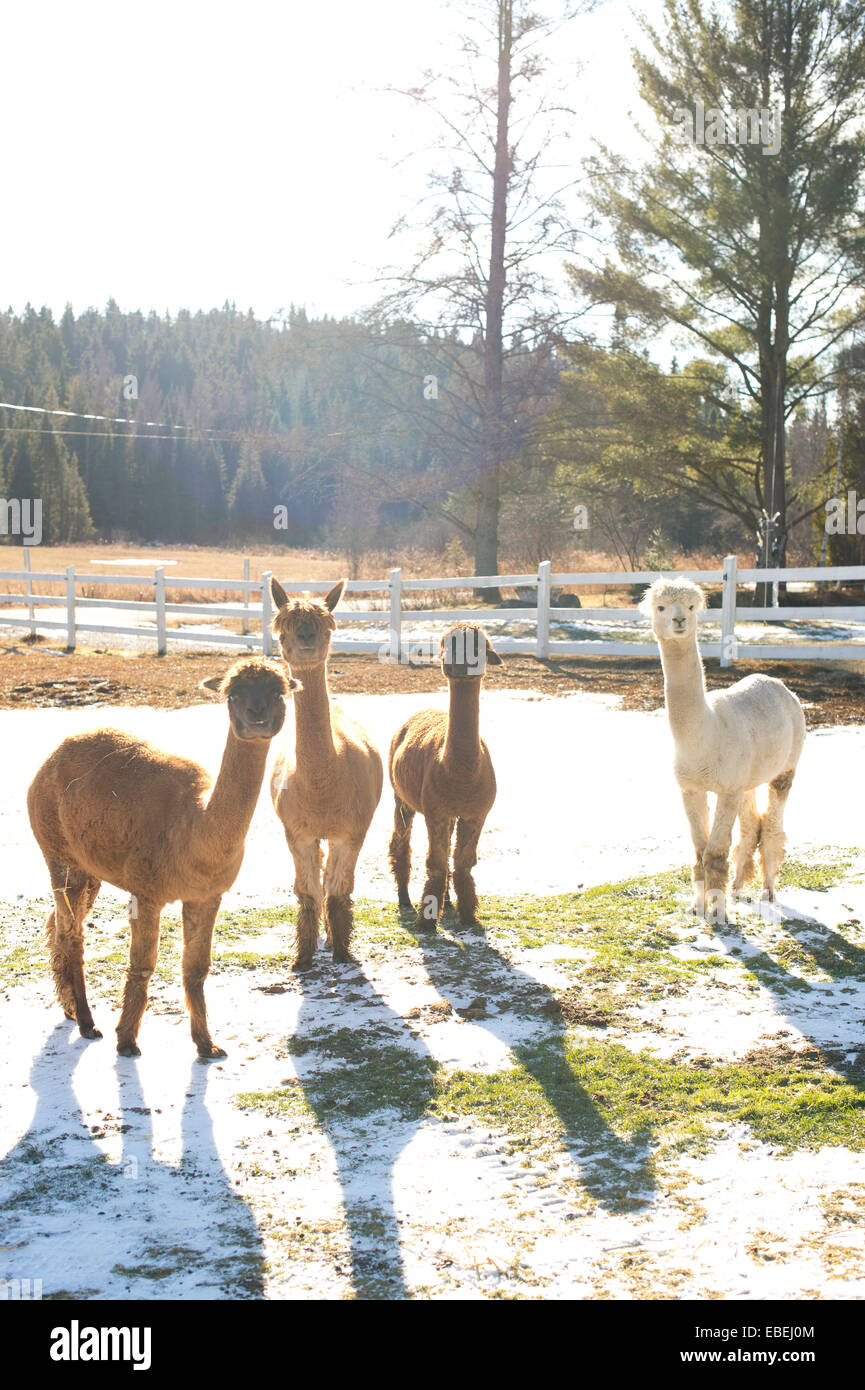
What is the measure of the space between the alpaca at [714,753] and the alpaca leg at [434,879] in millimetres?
1197

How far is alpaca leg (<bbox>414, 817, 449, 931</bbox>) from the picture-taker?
17.3 feet

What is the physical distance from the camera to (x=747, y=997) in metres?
4.46

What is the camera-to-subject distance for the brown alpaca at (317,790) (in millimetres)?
4516

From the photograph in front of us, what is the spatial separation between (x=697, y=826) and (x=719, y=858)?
236 millimetres

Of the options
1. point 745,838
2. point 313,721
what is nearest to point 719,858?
point 745,838

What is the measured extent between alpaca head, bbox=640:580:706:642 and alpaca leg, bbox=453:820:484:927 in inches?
50.5

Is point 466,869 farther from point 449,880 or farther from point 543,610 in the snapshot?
point 543,610

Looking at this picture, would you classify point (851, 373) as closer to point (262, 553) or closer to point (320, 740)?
point (320, 740)

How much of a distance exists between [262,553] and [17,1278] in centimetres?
8013

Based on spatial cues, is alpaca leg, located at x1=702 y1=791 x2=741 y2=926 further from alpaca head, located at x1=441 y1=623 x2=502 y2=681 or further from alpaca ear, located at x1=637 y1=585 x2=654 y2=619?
alpaca head, located at x1=441 y1=623 x2=502 y2=681

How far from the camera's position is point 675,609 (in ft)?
17.3

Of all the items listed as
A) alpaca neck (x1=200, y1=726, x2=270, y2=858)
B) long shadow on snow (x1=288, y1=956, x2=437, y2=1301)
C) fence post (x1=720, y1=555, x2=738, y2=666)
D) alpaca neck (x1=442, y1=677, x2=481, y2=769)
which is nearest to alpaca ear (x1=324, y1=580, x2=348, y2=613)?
alpaca neck (x1=442, y1=677, x2=481, y2=769)

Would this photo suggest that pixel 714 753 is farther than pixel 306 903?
Yes
